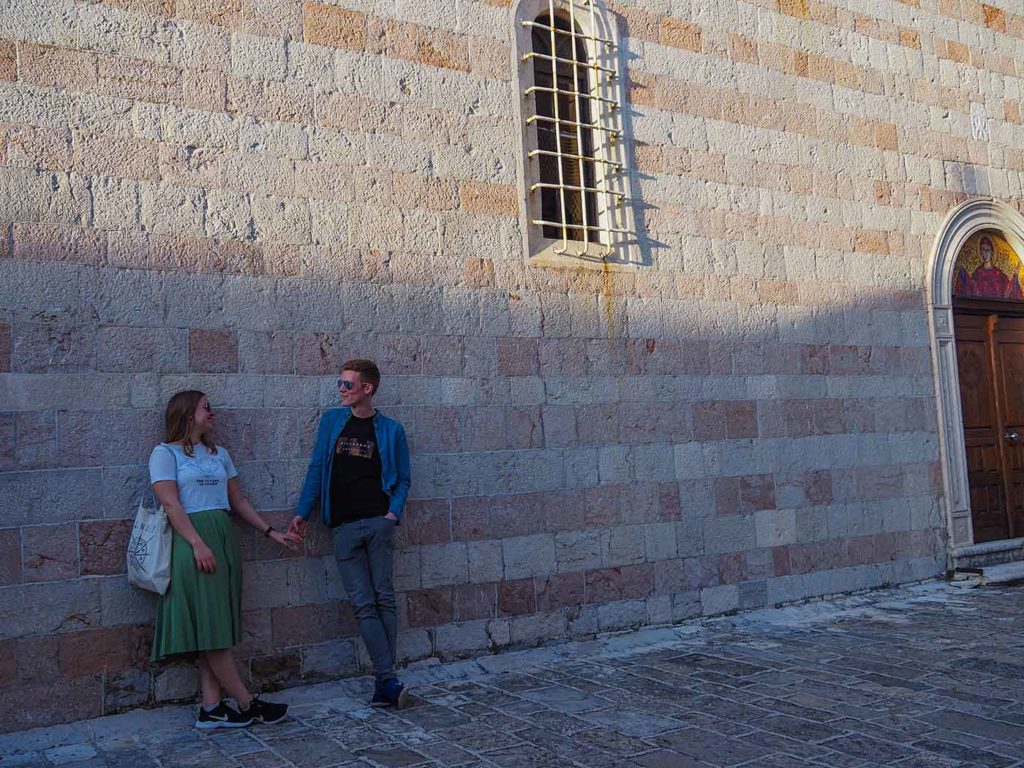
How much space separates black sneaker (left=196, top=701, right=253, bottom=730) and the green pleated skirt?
302 mm

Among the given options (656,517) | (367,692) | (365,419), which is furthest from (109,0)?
(656,517)

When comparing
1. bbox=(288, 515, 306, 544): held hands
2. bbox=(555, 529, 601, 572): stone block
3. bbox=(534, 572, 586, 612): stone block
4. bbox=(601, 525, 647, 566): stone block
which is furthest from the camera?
bbox=(601, 525, 647, 566): stone block

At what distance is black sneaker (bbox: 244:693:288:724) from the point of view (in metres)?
4.48

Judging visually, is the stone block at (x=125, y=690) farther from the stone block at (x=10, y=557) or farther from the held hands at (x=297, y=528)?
the held hands at (x=297, y=528)

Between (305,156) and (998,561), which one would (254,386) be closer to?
(305,156)

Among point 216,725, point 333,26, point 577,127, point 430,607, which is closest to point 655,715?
point 430,607

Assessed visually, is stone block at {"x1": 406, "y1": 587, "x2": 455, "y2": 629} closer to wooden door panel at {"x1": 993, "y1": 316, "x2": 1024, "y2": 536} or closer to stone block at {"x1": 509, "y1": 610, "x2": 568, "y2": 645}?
stone block at {"x1": 509, "y1": 610, "x2": 568, "y2": 645}

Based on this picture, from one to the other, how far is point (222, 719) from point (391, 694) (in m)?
0.78

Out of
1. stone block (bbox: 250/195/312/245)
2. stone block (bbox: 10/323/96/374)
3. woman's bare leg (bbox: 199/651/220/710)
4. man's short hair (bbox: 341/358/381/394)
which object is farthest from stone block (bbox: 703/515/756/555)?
stone block (bbox: 10/323/96/374)

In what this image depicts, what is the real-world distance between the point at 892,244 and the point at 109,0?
5924 millimetres

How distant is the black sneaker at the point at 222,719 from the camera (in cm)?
442

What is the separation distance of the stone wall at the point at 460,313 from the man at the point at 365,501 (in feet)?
0.91

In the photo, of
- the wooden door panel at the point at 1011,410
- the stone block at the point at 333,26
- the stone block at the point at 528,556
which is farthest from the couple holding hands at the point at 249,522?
the wooden door panel at the point at 1011,410

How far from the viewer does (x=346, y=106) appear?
5.50 m
